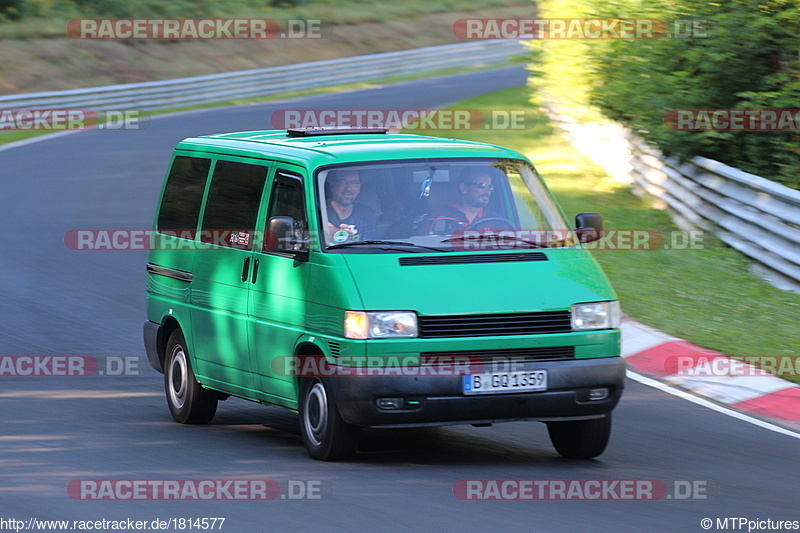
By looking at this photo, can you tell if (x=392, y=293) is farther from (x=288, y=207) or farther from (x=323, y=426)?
(x=288, y=207)

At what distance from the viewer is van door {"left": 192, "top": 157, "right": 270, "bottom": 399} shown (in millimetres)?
8891

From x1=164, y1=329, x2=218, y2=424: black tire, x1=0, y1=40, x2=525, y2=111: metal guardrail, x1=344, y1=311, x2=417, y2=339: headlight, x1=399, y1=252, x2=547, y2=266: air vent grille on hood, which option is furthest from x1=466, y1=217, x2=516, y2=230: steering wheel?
x1=0, y1=40, x2=525, y2=111: metal guardrail

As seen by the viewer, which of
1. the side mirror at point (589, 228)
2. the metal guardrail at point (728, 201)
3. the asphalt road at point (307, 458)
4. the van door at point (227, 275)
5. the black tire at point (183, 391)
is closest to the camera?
the asphalt road at point (307, 458)

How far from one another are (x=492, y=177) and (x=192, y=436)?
2.68 m

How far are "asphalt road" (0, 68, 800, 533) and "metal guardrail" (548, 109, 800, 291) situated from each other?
4426mm

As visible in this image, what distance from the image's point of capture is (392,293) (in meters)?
7.62

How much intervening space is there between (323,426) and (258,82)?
3137 centimetres

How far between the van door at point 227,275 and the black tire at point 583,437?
205cm

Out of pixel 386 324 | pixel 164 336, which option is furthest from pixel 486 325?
pixel 164 336

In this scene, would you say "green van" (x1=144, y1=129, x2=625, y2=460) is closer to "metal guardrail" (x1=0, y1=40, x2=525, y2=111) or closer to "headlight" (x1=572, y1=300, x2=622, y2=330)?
"headlight" (x1=572, y1=300, x2=622, y2=330)

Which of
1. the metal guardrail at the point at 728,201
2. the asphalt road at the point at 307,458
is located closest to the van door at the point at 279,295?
the asphalt road at the point at 307,458

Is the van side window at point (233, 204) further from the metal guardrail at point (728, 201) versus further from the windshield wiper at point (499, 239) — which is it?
the metal guardrail at point (728, 201)

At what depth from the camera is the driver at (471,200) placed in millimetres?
8344

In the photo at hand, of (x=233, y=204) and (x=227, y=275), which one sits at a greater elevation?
(x=233, y=204)
